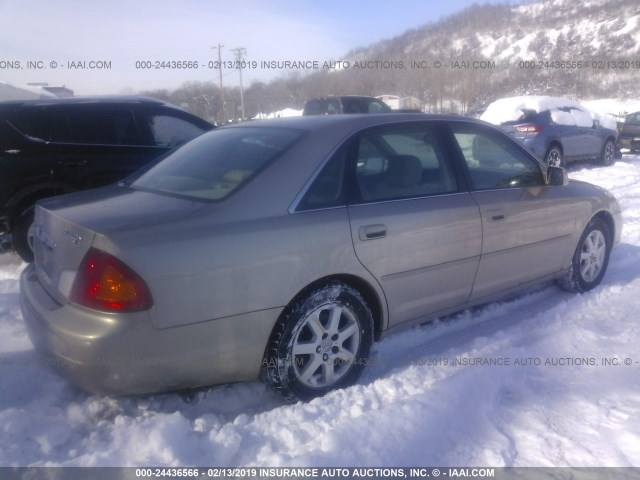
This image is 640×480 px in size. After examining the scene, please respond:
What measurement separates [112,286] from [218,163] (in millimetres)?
1085

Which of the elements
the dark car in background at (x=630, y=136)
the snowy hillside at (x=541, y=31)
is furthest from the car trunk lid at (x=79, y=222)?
the snowy hillside at (x=541, y=31)

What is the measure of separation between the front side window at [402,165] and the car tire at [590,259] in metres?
1.61

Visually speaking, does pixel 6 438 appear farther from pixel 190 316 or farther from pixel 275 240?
pixel 275 240

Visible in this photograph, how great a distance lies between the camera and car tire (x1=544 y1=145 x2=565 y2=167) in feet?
38.0

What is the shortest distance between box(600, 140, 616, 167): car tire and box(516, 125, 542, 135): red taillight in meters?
2.83

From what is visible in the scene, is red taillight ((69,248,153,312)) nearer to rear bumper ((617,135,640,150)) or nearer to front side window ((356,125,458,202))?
front side window ((356,125,458,202))

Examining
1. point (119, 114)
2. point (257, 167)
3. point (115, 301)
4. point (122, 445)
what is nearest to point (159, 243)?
point (115, 301)

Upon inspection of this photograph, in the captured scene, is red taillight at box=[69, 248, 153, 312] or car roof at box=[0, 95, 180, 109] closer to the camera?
red taillight at box=[69, 248, 153, 312]

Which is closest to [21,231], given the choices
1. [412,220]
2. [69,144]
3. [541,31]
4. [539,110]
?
[69,144]

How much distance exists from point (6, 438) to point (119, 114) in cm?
397

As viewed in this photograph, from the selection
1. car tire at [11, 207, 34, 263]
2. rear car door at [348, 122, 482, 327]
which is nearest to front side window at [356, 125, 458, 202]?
rear car door at [348, 122, 482, 327]

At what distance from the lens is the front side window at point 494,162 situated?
369 cm

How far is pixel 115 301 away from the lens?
2.30m

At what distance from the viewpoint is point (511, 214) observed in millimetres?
3725
